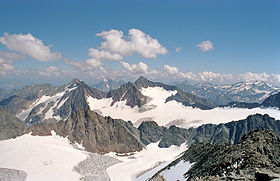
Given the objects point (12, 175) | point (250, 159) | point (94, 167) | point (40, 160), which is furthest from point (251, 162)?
point (40, 160)

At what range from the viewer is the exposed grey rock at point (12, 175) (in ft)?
423

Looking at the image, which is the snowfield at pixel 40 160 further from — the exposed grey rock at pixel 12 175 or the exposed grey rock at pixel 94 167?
the exposed grey rock at pixel 94 167

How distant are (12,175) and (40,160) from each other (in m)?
24.8

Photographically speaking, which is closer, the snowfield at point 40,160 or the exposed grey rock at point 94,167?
the snowfield at point 40,160

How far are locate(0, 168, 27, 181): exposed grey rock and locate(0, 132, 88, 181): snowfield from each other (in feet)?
11.1

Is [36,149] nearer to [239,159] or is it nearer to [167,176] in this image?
[167,176]

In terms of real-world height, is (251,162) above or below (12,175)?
above

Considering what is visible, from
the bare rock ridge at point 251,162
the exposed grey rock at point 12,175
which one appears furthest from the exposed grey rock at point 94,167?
the bare rock ridge at point 251,162

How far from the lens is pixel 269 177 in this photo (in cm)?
2108

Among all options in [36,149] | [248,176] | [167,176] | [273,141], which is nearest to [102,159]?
[36,149]

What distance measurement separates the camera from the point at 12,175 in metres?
133

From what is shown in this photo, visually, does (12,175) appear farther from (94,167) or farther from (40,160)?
(94,167)

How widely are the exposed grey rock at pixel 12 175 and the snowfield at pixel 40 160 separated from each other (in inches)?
133

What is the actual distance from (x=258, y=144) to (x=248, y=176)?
84.1 feet
